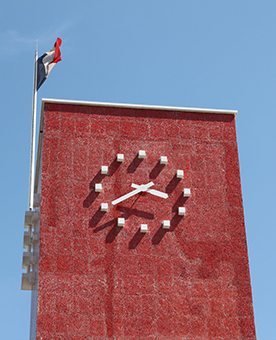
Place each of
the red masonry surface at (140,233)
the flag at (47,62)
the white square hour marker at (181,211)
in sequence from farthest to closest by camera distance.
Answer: the flag at (47,62), the white square hour marker at (181,211), the red masonry surface at (140,233)

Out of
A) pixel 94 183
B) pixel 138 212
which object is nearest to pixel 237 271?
pixel 138 212

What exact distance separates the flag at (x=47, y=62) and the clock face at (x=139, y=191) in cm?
451

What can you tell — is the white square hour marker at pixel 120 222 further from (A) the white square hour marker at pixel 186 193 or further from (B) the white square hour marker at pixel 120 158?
(A) the white square hour marker at pixel 186 193

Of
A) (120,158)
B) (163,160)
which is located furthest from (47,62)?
(163,160)

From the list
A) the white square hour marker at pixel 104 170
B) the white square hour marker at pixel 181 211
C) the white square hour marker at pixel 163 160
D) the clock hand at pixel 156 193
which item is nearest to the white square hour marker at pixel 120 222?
the clock hand at pixel 156 193

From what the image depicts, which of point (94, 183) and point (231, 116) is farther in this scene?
point (231, 116)

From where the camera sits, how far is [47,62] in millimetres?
29531

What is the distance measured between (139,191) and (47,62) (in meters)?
6.66

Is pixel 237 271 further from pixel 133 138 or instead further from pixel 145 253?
pixel 133 138

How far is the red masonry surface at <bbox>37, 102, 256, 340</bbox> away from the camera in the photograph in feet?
80.2

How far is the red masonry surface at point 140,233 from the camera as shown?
963 inches

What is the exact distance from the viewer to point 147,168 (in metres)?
26.7

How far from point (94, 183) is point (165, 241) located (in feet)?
9.67

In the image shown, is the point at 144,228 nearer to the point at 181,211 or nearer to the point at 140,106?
the point at 181,211
